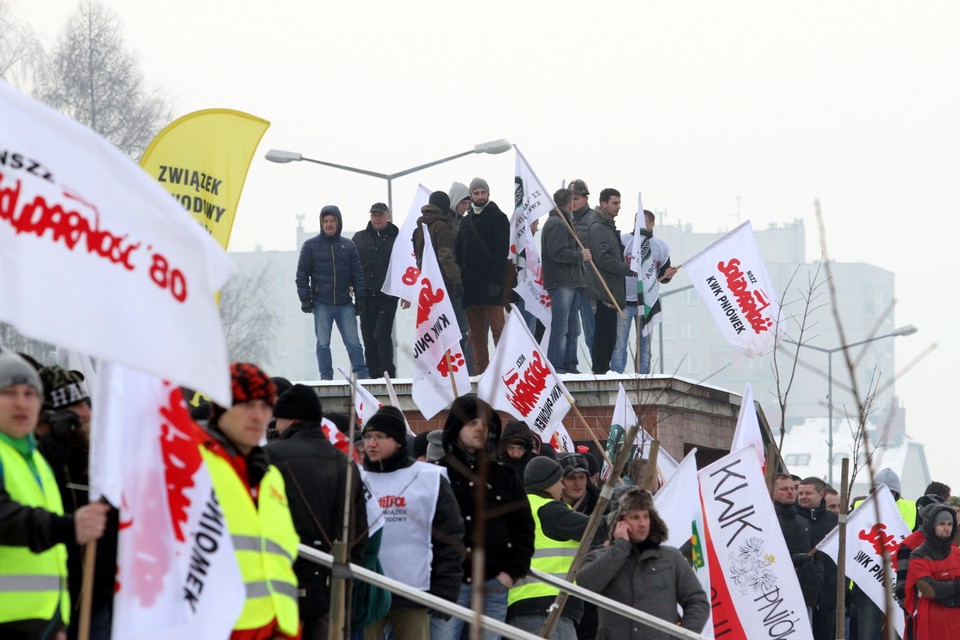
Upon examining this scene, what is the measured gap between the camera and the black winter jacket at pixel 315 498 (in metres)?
7.61

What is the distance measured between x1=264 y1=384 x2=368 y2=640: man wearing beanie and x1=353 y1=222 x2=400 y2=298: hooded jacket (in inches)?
435

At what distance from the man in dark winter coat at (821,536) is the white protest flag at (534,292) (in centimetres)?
376

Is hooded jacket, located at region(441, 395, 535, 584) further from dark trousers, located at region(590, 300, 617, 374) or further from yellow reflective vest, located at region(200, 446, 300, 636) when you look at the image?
dark trousers, located at region(590, 300, 617, 374)

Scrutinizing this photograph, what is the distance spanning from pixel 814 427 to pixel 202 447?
416ft

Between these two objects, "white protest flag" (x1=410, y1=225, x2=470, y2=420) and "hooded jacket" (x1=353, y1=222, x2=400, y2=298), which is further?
"hooded jacket" (x1=353, y1=222, x2=400, y2=298)

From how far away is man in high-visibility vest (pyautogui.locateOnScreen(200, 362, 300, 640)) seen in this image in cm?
610

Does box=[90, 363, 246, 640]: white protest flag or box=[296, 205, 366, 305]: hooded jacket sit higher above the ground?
box=[296, 205, 366, 305]: hooded jacket

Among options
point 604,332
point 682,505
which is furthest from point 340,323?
point 682,505

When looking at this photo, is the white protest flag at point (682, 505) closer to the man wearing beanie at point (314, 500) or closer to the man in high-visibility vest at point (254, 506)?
the man wearing beanie at point (314, 500)

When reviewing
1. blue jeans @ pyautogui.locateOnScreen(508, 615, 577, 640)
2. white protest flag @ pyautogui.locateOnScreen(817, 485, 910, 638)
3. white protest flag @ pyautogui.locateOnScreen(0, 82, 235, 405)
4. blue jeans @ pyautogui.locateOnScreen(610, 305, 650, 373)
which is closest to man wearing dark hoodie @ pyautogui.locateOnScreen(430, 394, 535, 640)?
blue jeans @ pyautogui.locateOnScreen(508, 615, 577, 640)

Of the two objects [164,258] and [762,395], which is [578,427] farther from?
[762,395]

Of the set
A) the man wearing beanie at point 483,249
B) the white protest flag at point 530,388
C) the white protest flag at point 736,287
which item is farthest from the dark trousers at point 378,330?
the white protest flag at point 530,388

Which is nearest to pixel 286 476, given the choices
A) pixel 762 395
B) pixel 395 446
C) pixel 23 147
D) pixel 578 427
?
pixel 395 446

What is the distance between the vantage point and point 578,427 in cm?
1945
